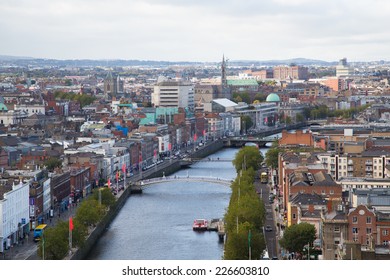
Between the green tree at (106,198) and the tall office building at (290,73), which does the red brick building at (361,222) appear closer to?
the green tree at (106,198)

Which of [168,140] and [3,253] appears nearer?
[3,253]

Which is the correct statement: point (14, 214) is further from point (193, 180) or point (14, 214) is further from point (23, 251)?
point (193, 180)

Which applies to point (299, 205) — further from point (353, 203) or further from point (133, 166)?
point (133, 166)

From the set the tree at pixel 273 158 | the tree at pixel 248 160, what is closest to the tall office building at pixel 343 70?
the tree at pixel 248 160

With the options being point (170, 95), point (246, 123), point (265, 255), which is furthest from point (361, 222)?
point (170, 95)
